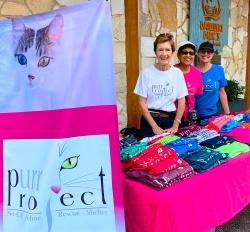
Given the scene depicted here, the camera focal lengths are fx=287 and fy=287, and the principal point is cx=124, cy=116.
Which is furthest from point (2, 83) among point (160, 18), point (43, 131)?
point (160, 18)

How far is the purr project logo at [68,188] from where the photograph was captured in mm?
1466

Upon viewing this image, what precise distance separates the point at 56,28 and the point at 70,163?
0.70 meters

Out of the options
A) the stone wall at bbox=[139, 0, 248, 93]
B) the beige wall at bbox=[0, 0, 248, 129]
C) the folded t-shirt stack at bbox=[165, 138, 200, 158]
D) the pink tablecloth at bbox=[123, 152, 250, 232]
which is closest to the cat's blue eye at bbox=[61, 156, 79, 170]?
the pink tablecloth at bbox=[123, 152, 250, 232]

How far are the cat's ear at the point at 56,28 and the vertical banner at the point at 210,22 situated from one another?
3910 millimetres

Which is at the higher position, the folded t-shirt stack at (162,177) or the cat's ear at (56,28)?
the cat's ear at (56,28)

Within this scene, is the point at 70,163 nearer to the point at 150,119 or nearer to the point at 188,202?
the point at 188,202

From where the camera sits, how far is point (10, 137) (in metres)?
1.62

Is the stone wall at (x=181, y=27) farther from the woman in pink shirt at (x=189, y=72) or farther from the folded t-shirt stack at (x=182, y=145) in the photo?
the folded t-shirt stack at (x=182, y=145)

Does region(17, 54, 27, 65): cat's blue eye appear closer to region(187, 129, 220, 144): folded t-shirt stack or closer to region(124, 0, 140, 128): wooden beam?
region(187, 129, 220, 144): folded t-shirt stack

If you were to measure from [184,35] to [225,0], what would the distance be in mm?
1481

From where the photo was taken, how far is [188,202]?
1.58 meters

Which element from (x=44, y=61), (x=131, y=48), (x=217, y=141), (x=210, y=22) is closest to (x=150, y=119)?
(x=217, y=141)

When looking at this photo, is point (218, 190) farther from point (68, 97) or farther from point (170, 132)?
point (68, 97)

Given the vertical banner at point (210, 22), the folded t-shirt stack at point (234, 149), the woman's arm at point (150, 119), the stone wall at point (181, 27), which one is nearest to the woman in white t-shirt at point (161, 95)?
the woman's arm at point (150, 119)
